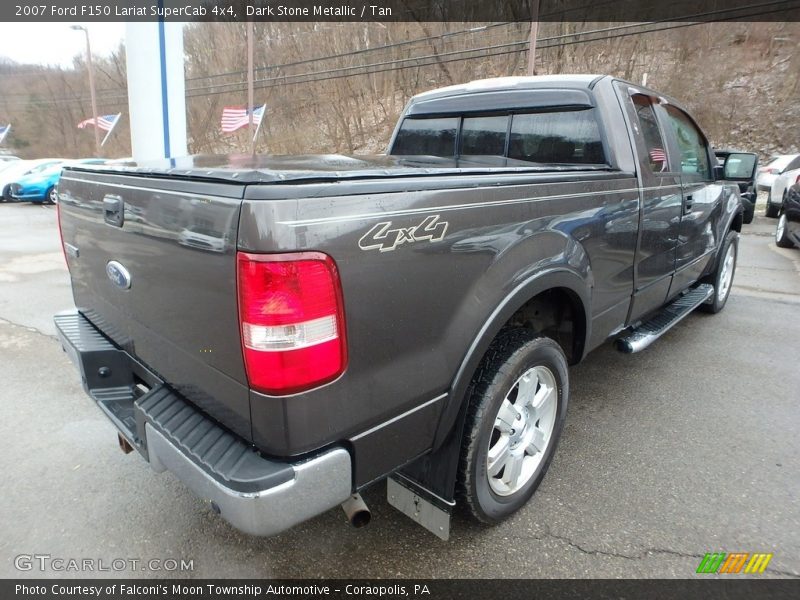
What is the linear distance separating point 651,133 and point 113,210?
311 centimetres

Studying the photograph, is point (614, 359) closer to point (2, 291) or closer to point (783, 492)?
point (783, 492)

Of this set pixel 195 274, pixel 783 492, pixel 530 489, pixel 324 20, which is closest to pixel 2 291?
pixel 195 274

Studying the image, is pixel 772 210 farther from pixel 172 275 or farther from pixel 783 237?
pixel 172 275

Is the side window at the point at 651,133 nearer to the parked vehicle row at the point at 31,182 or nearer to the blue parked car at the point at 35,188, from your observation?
the parked vehicle row at the point at 31,182

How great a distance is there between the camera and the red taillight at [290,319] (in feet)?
4.52

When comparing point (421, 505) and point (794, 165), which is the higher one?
point (794, 165)

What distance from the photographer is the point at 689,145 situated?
407 centimetres

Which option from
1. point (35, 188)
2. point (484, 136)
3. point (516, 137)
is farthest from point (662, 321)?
point (35, 188)

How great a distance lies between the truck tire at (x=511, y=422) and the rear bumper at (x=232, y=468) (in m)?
0.62

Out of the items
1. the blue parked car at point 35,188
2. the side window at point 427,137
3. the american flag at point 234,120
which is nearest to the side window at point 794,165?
the side window at point 427,137

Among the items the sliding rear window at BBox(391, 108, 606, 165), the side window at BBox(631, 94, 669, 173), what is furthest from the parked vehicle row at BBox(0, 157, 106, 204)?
the side window at BBox(631, 94, 669, 173)

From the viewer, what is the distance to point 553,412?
2.49m

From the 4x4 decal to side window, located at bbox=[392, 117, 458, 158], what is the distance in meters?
2.15

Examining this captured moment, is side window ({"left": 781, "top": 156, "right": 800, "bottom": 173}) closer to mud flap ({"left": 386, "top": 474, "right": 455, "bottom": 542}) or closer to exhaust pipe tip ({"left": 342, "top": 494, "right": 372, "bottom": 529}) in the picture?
mud flap ({"left": 386, "top": 474, "right": 455, "bottom": 542})
